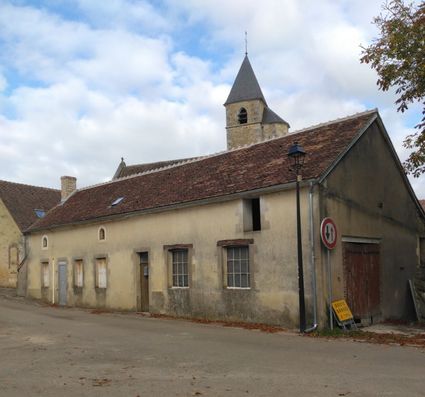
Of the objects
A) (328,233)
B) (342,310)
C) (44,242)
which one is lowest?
(342,310)

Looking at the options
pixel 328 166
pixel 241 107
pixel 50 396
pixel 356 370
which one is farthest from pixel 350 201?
pixel 241 107

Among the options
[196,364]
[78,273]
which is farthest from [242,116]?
[196,364]

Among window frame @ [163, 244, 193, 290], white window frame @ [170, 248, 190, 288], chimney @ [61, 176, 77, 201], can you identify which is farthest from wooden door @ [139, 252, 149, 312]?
chimney @ [61, 176, 77, 201]

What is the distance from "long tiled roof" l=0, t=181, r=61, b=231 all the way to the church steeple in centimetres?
1686

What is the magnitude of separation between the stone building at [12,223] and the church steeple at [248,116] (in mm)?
18701

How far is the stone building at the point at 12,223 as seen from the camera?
3312 centimetres

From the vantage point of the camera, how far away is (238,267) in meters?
15.2

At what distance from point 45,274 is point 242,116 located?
2743 cm

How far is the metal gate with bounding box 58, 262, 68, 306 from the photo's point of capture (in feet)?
74.5

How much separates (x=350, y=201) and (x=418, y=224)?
5.84m

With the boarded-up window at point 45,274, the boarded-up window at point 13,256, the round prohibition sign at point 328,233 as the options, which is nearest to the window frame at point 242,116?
the boarded-up window at point 13,256

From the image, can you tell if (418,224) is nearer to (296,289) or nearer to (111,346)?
(296,289)

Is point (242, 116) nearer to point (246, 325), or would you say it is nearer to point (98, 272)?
point (98, 272)

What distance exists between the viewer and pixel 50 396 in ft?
21.4
